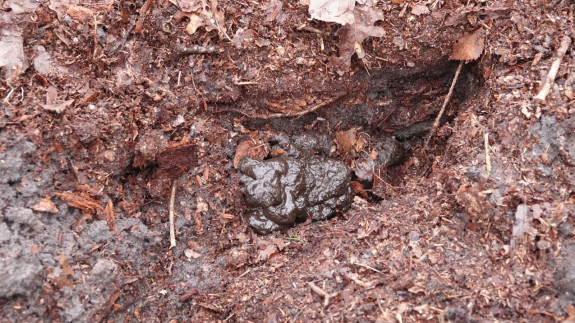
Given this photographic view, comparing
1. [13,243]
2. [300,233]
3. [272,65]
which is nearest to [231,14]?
[272,65]

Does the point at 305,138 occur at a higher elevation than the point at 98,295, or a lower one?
higher

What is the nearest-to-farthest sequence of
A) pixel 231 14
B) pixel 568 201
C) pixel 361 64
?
pixel 568 201, pixel 231 14, pixel 361 64

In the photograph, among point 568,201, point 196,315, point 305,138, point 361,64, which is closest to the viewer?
point 568,201

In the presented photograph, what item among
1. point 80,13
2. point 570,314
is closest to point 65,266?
point 80,13

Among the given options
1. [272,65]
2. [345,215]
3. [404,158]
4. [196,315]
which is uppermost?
[272,65]

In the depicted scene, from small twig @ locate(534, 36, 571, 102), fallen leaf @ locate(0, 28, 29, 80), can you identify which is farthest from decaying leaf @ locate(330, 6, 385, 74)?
fallen leaf @ locate(0, 28, 29, 80)

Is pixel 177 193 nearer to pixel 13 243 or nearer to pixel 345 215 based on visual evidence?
pixel 13 243
